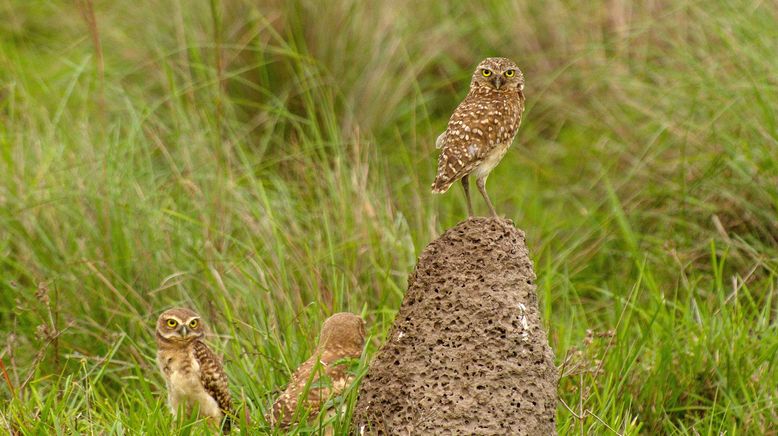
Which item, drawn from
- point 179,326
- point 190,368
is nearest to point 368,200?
point 179,326

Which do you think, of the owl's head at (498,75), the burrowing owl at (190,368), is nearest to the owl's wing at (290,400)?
the burrowing owl at (190,368)

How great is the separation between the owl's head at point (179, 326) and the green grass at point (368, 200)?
7.2 inches

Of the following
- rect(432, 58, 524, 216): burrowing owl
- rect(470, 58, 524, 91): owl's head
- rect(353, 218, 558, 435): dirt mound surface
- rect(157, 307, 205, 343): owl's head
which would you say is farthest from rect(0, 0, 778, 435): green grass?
rect(470, 58, 524, 91): owl's head

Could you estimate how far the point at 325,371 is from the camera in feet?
16.1

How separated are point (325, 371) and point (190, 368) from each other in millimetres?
880

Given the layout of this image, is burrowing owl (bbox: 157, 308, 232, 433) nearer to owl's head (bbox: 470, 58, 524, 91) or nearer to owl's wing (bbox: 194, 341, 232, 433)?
owl's wing (bbox: 194, 341, 232, 433)

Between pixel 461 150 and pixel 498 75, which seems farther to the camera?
pixel 498 75

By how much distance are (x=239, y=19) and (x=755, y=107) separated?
388 centimetres

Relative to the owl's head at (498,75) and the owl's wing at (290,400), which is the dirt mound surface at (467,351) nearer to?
the owl's wing at (290,400)

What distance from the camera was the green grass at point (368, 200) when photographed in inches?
235

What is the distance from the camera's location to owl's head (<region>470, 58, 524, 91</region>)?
210 inches

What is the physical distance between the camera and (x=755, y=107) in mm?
7785

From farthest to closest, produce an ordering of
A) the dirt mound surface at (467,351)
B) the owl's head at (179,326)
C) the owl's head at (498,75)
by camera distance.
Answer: the owl's head at (179,326)
the owl's head at (498,75)
the dirt mound surface at (467,351)

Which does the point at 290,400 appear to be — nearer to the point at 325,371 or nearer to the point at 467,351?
the point at 325,371
